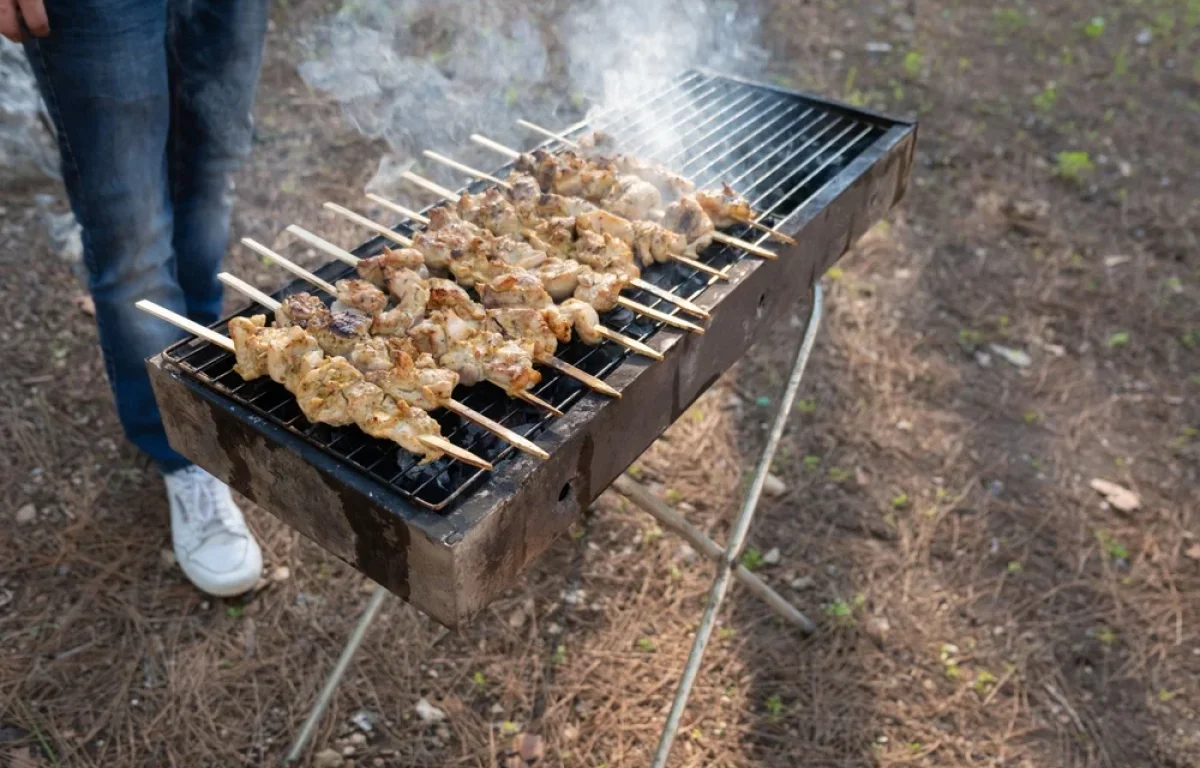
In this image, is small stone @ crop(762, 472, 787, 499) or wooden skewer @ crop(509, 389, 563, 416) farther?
small stone @ crop(762, 472, 787, 499)

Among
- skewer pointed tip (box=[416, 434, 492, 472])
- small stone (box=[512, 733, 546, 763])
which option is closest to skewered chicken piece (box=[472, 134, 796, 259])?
skewer pointed tip (box=[416, 434, 492, 472])

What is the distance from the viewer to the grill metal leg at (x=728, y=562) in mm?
2824

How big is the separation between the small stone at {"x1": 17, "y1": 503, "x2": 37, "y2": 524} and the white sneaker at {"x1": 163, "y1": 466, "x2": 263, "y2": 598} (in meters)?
0.64

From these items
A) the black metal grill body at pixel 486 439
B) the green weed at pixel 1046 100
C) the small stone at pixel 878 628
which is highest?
the black metal grill body at pixel 486 439

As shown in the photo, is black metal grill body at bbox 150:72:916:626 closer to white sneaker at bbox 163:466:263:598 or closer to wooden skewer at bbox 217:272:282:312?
wooden skewer at bbox 217:272:282:312

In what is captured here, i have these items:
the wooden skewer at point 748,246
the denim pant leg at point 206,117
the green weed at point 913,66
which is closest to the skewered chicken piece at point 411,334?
the wooden skewer at point 748,246

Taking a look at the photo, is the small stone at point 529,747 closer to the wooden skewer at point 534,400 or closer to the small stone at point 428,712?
the small stone at point 428,712

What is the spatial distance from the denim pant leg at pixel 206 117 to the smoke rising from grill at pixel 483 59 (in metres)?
1.98

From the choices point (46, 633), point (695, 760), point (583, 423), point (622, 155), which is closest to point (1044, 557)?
point (695, 760)

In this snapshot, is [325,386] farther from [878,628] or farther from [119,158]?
[878,628]

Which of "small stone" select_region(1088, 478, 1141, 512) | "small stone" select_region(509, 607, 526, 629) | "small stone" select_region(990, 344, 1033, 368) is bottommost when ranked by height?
"small stone" select_region(1088, 478, 1141, 512)

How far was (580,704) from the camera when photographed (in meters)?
3.50

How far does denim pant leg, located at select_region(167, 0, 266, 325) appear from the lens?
3.43 meters

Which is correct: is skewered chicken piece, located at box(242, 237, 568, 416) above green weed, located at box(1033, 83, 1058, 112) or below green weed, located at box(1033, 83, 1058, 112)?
above
